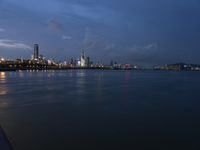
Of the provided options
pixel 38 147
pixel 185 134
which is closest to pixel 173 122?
pixel 185 134

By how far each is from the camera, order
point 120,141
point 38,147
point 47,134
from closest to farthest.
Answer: point 38,147 < point 120,141 < point 47,134

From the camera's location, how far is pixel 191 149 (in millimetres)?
11453

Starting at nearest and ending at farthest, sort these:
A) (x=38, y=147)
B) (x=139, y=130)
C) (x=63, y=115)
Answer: (x=38, y=147)
(x=139, y=130)
(x=63, y=115)

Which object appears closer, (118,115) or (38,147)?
(38,147)

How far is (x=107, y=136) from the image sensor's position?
513 inches

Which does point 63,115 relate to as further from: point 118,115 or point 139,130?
point 139,130

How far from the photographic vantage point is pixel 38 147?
440 inches

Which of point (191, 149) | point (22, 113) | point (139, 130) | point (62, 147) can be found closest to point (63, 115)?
point (22, 113)

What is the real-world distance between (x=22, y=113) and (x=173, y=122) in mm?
9992

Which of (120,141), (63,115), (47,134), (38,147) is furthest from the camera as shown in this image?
(63,115)

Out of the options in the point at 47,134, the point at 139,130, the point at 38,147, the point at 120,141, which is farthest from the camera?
the point at 139,130

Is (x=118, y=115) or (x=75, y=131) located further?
(x=118, y=115)

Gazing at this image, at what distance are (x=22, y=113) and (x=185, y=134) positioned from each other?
35.7ft

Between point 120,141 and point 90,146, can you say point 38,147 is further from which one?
point 120,141
